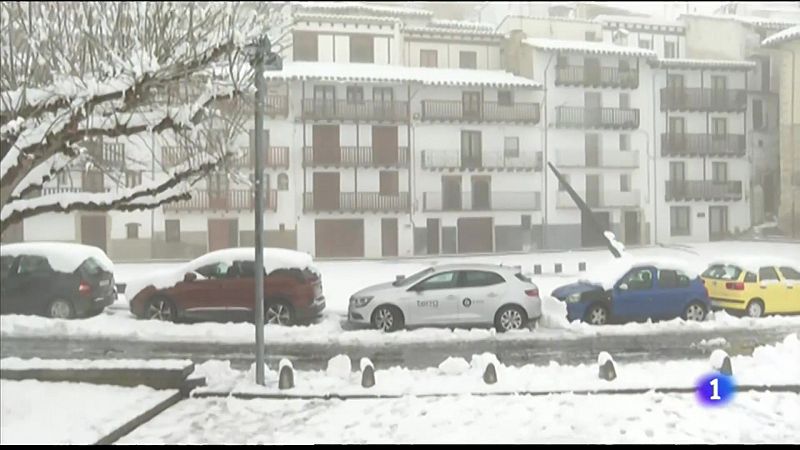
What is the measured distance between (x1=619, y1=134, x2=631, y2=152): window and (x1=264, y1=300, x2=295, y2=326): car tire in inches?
73.2

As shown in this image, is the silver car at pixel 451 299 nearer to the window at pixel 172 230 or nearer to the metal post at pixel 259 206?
the metal post at pixel 259 206

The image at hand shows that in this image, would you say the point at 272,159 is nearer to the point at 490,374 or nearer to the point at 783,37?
the point at 490,374

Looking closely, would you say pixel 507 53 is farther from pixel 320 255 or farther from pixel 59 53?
pixel 59 53

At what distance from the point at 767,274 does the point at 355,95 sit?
6.84ft

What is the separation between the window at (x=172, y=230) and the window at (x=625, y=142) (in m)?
2.21

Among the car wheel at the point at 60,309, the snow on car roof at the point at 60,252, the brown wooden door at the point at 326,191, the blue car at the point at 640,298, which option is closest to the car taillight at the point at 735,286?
the blue car at the point at 640,298

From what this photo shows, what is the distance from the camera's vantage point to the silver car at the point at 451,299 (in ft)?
11.6

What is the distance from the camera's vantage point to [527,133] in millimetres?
3361

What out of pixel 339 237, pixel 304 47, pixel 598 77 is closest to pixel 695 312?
pixel 598 77

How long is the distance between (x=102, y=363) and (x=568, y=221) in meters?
2.43

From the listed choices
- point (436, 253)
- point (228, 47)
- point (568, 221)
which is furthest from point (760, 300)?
point (228, 47)

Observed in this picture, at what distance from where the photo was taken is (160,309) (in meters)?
3.53

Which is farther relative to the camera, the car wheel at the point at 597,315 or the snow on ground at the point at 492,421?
the car wheel at the point at 597,315

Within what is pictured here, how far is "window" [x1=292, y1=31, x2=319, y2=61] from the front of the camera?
130 inches
